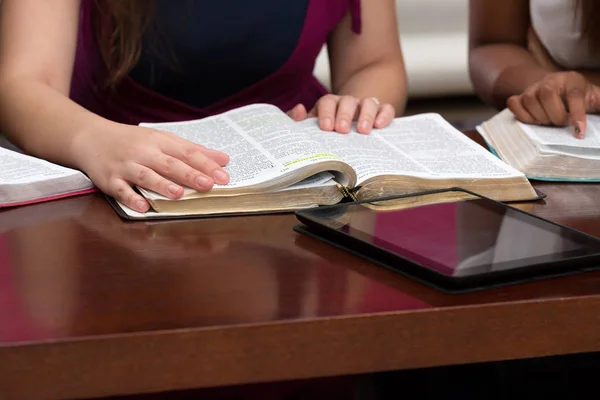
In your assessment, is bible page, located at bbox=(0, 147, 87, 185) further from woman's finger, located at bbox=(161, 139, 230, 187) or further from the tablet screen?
the tablet screen

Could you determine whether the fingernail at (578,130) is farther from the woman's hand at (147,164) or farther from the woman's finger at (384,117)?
the woman's hand at (147,164)

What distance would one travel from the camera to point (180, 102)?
1.30 metres

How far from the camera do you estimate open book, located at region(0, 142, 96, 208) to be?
30.8 inches

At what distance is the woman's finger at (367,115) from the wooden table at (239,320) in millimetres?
338

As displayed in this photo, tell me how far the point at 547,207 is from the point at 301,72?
65 cm

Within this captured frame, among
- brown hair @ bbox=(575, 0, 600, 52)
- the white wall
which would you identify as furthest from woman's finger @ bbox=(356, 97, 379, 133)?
the white wall

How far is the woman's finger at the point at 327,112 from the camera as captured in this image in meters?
0.98

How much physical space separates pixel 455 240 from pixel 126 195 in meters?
0.30

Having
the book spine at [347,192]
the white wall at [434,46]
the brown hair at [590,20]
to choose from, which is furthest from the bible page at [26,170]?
the white wall at [434,46]

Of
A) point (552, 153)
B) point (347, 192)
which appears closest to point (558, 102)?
point (552, 153)

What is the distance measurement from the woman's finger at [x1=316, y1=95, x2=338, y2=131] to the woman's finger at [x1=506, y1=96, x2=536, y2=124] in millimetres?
206

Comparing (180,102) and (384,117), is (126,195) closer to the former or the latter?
(384,117)

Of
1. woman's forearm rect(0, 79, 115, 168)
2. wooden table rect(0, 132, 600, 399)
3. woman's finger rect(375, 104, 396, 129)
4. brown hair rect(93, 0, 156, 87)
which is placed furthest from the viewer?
brown hair rect(93, 0, 156, 87)

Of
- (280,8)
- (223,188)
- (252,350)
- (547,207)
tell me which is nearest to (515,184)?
(547,207)
